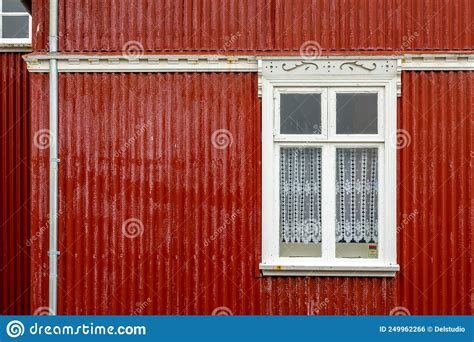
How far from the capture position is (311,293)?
7.25 meters

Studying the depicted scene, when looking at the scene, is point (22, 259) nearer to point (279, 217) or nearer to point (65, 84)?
point (65, 84)

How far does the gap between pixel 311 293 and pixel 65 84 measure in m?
3.81

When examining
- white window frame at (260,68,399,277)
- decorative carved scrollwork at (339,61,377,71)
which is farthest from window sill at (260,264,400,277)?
decorative carved scrollwork at (339,61,377,71)

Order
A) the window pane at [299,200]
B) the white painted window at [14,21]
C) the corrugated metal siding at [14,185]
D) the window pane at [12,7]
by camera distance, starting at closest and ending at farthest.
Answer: the window pane at [299,200], the corrugated metal siding at [14,185], the white painted window at [14,21], the window pane at [12,7]

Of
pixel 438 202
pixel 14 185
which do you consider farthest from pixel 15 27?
pixel 438 202

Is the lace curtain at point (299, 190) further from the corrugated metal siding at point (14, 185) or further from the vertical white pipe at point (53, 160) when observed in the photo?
the corrugated metal siding at point (14, 185)

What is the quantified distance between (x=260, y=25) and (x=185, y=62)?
0.99 metres

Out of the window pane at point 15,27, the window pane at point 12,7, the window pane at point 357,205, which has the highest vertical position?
the window pane at point 12,7

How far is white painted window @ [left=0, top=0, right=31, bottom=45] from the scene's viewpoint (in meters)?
8.80

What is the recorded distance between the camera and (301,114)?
24.1ft

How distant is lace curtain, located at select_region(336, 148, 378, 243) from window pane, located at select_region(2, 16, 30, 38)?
4.82 metres

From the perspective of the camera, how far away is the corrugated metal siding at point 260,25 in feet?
23.9

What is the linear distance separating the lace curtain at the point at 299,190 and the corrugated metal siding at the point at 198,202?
1.16ft

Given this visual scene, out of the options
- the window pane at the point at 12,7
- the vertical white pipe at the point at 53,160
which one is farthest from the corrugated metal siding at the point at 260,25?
the window pane at the point at 12,7
